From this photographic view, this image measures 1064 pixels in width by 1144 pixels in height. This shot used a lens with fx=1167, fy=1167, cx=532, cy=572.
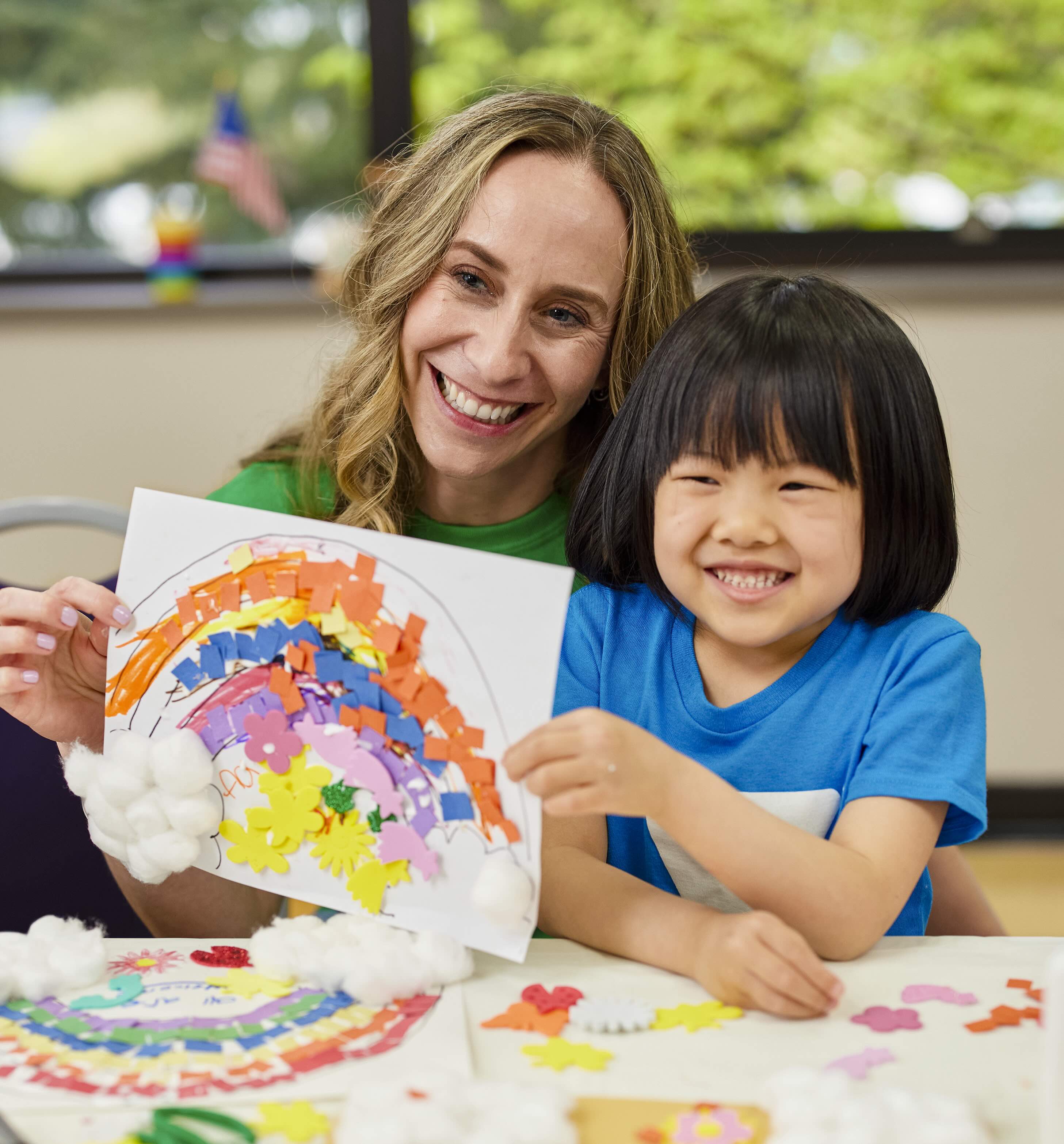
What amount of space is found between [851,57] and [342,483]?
1901 millimetres

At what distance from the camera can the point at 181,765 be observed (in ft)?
2.51

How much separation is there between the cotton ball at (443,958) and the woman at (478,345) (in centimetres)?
35

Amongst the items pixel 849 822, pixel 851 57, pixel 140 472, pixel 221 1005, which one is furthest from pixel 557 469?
pixel 851 57

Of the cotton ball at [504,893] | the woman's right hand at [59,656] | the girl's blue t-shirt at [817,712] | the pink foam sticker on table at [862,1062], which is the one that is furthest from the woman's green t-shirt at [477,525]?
the pink foam sticker on table at [862,1062]

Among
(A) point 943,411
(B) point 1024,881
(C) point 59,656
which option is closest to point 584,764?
(C) point 59,656

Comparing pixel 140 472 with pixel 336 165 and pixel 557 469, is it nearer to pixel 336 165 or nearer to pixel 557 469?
pixel 336 165

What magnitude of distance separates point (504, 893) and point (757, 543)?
314mm

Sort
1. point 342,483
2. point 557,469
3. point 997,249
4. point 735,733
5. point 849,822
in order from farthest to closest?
point 997,249
point 557,469
point 342,483
point 735,733
point 849,822

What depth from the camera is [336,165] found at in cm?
257

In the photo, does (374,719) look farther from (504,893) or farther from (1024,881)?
Answer: (1024,881)

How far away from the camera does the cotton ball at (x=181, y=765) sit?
2.51ft

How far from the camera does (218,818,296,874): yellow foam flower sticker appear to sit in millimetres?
776

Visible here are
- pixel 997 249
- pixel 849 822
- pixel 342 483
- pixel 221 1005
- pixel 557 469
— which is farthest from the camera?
pixel 997 249

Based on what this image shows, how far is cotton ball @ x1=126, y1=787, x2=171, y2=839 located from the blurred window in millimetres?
1884
